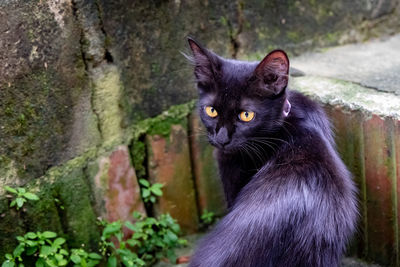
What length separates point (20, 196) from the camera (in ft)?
7.47

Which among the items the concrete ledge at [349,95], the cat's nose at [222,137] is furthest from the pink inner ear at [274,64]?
the concrete ledge at [349,95]

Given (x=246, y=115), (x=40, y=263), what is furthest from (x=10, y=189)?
(x=246, y=115)

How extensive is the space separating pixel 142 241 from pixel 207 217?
1.41ft

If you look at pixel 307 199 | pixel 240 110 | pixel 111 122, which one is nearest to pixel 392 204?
pixel 307 199

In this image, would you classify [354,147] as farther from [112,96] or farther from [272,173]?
[112,96]

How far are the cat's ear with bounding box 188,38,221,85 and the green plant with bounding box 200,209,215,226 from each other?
0.98 metres

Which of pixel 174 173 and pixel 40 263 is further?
pixel 174 173

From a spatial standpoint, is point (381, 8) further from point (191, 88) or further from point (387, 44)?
point (191, 88)

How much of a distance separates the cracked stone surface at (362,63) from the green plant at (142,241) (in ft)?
3.54

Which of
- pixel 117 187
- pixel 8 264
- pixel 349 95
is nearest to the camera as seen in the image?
pixel 8 264

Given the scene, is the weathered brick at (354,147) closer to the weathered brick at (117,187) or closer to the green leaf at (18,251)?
the weathered brick at (117,187)

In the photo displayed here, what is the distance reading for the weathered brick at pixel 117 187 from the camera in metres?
2.62

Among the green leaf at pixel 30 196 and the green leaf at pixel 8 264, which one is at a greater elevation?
the green leaf at pixel 30 196

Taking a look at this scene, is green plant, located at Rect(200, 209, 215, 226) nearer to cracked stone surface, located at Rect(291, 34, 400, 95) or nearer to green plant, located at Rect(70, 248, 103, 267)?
green plant, located at Rect(70, 248, 103, 267)
